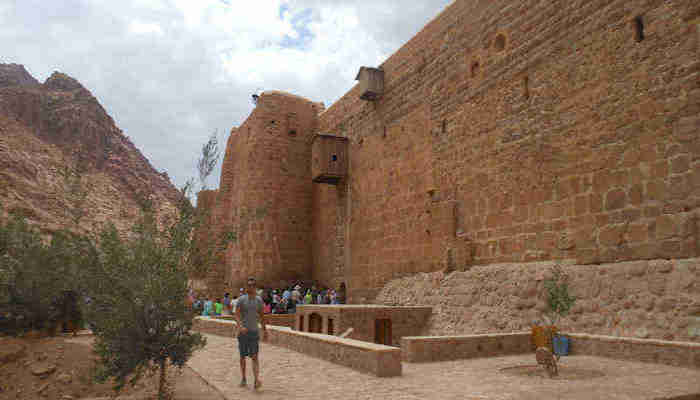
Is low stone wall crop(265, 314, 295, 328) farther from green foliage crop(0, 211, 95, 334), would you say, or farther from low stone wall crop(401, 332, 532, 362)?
low stone wall crop(401, 332, 532, 362)

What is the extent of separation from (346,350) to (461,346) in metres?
1.99

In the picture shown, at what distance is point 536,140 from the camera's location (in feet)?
32.7

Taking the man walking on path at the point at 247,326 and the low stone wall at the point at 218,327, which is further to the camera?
the low stone wall at the point at 218,327

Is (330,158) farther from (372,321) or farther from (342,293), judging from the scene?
(372,321)

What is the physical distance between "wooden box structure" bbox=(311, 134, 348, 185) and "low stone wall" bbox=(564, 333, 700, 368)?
11.8 meters

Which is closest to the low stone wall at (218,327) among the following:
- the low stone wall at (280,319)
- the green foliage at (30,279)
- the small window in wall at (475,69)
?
the low stone wall at (280,319)

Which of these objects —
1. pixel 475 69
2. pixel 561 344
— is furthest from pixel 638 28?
pixel 561 344

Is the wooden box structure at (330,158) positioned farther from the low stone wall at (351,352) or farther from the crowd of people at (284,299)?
the low stone wall at (351,352)

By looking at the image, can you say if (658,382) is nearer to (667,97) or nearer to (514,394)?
(514,394)

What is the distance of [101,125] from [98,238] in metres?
53.4

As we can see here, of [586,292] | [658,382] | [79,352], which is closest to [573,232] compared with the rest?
[586,292]

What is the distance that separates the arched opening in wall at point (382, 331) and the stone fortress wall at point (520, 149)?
7.49 ft

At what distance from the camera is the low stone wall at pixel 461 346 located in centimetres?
709

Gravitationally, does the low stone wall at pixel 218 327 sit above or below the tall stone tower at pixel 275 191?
below
